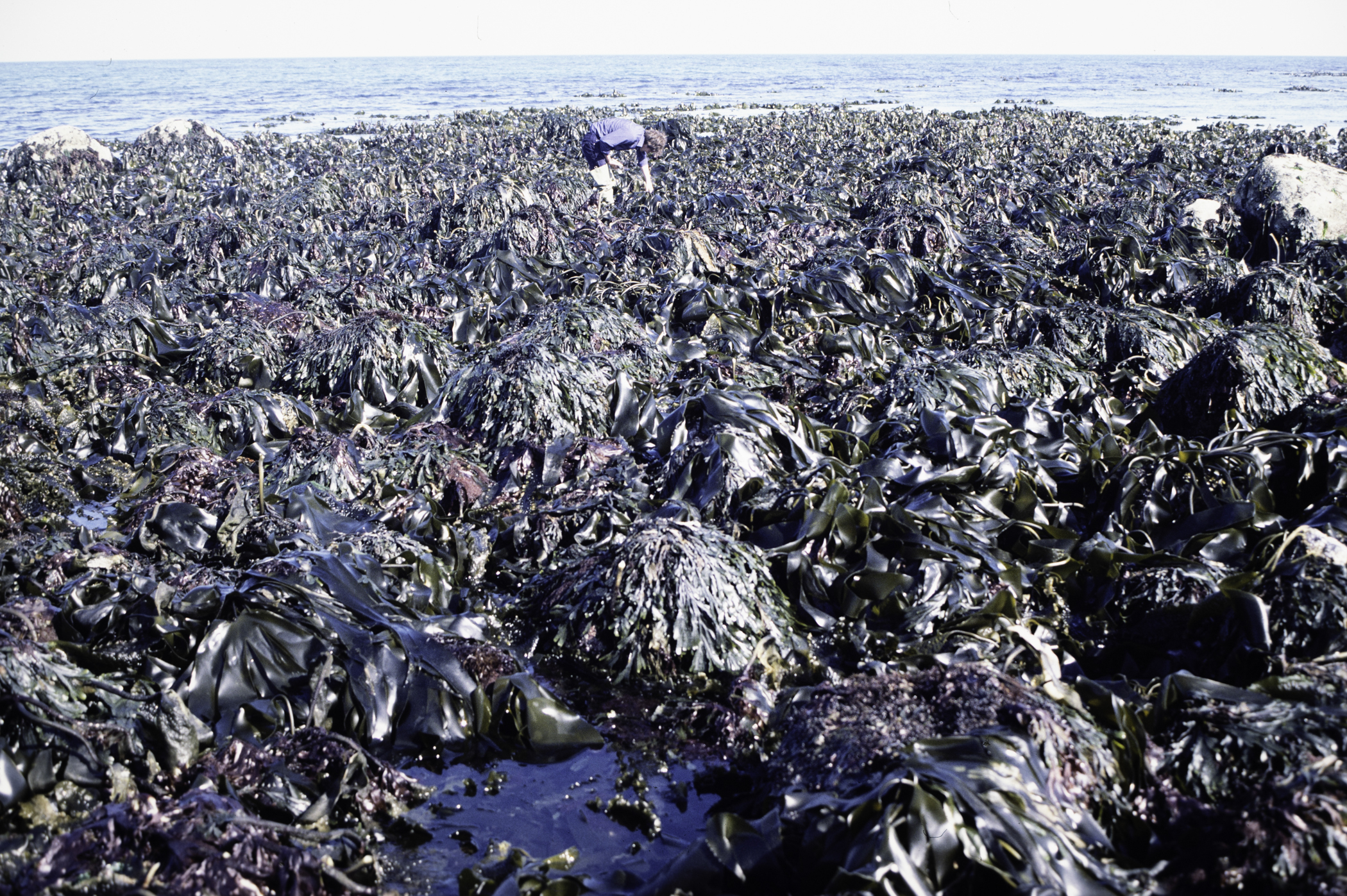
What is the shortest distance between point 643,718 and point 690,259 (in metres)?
5.47

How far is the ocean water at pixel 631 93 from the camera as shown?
29.1 m

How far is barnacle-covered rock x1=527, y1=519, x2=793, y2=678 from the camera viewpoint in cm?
311

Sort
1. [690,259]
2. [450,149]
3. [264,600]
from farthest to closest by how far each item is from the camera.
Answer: [450,149]
[690,259]
[264,600]

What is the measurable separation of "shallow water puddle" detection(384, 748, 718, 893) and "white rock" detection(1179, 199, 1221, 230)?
8.76m

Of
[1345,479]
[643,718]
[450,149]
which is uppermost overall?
[450,149]

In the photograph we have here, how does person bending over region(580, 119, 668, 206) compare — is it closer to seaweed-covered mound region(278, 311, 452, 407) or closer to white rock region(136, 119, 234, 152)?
seaweed-covered mound region(278, 311, 452, 407)

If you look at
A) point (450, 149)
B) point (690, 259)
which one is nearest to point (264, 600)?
point (690, 259)

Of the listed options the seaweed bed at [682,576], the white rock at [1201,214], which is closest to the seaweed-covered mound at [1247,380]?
the seaweed bed at [682,576]

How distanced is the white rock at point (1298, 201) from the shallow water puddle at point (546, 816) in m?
8.41

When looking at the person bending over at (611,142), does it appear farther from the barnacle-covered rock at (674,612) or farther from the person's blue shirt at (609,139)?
the barnacle-covered rock at (674,612)

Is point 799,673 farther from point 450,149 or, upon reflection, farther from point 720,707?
point 450,149

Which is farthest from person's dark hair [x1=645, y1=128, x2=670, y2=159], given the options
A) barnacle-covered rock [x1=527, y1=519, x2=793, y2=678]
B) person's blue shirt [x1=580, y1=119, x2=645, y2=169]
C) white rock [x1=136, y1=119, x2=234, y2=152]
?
barnacle-covered rock [x1=527, y1=519, x2=793, y2=678]

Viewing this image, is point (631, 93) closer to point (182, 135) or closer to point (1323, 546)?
point (182, 135)

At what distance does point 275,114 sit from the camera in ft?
104
